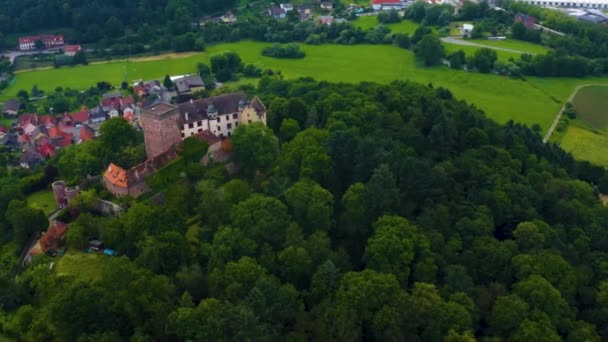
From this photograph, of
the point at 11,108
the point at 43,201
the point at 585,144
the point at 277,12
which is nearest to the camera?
the point at 43,201

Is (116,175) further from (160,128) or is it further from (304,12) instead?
(304,12)

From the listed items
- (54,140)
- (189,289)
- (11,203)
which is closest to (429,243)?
(189,289)

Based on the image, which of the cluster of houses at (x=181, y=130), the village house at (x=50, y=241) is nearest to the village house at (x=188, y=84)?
the cluster of houses at (x=181, y=130)

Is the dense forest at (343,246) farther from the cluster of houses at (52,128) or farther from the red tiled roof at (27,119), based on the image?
the red tiled roof at (27,119)

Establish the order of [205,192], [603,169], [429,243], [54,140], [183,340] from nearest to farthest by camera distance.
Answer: [183,340], [429,243], [205,192], [603,169], [54,140]

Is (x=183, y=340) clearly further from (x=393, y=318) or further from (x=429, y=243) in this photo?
(x=429, y=243)

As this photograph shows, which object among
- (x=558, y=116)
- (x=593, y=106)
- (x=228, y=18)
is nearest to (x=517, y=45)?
(x=593, y=106)

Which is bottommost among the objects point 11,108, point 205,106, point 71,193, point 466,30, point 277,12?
point 11,108
